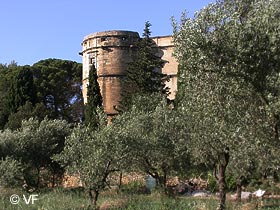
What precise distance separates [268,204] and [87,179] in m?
5.66

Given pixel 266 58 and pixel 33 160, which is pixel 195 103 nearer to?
pixel 266 58

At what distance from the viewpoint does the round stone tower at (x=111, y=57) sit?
4381cm

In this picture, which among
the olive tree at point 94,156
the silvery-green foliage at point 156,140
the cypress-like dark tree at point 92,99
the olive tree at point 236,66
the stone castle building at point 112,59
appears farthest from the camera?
the stone castle building at point 112,59

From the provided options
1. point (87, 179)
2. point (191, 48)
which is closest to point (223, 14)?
point (191, 48)

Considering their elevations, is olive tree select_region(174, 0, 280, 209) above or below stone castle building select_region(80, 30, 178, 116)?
below

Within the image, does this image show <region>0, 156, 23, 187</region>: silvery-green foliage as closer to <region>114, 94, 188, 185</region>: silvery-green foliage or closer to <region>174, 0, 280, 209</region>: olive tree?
<region>114, 94, 188, 185</region>: silvery-green foliage

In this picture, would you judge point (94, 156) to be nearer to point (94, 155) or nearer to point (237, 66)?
point (94, 155)

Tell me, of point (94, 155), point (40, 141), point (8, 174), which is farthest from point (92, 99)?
point (94, 155)

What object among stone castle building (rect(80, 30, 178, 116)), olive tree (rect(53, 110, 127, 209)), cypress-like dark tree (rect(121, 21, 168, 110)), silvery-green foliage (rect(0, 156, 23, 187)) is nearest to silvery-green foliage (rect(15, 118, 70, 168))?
silvery-green foliage (rect(0, 156, 23, 187))

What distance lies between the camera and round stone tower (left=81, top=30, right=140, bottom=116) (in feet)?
144

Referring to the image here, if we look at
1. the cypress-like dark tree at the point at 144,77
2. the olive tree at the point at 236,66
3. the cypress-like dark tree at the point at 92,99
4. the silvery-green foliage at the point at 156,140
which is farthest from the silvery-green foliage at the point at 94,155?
the cypress-like dark tree at the point at 92,99

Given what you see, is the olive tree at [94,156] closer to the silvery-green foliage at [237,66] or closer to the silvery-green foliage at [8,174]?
the silvery-green foliage at [8,174]

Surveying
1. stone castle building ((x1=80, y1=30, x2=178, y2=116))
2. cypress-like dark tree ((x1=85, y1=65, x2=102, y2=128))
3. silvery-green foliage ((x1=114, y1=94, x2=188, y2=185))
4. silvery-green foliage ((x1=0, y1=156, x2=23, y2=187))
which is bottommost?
silvery-green foliage ((x1=0, y1=156, x2=23, y2=187))

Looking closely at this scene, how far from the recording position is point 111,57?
44.2 meters
